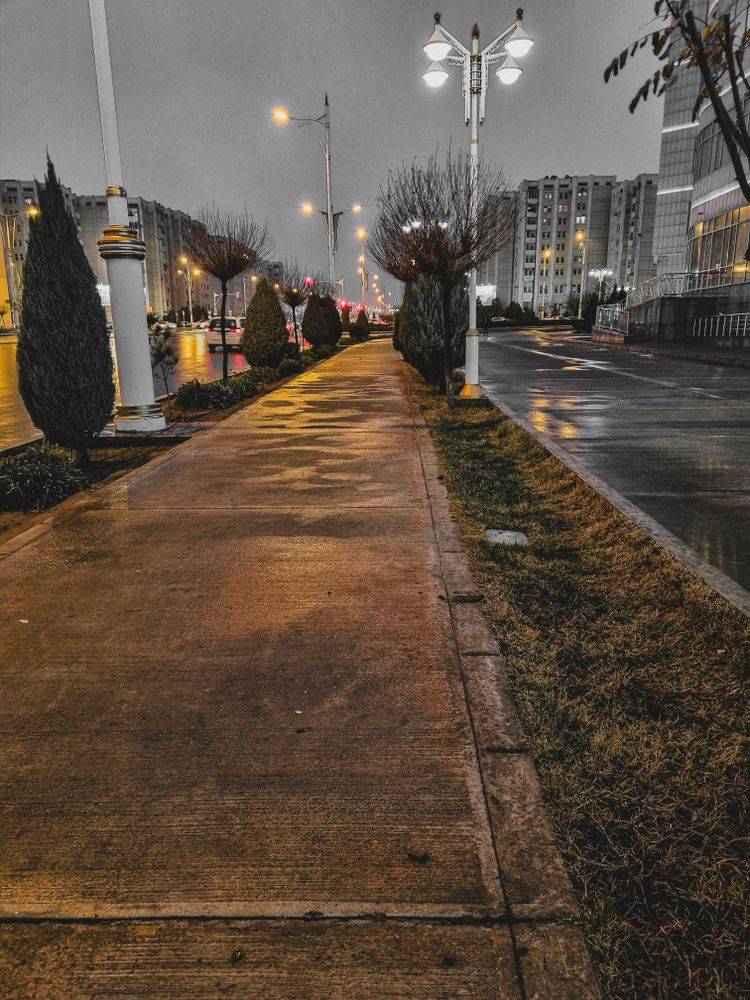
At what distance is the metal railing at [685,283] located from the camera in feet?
121

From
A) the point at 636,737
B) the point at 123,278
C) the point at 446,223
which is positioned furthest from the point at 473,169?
the point at 636,737

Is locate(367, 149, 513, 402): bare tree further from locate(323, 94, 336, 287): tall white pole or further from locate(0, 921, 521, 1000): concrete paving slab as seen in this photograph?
locate(323, 94, 336, 287): tall white pole

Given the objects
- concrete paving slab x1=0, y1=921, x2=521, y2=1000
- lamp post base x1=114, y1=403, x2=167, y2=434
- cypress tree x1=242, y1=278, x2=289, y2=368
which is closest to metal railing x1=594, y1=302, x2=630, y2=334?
cypress tree x1=242, y1=278, x2=289, y2=368

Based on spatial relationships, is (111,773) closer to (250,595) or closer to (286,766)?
(286,766)

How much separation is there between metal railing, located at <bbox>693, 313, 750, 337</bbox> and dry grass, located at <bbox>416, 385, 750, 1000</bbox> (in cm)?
3048

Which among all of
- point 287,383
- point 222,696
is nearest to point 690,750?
point 222,696

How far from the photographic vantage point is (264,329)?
2095 centimetres

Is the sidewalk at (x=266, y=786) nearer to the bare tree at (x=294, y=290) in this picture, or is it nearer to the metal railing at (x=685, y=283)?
the bare tree at (x=294, y=290)

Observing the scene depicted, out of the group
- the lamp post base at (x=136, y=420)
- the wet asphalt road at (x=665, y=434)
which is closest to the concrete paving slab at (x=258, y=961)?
the wet asphalt road at (x=665, y=434)

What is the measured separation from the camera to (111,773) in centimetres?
268

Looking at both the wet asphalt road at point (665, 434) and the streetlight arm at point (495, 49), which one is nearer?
the wet asphalt road at point (665, 434)

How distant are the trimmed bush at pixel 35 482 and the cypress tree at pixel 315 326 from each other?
27.9 m

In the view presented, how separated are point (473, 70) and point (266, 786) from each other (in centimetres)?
1541

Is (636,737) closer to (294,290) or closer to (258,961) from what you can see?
(258,961)
